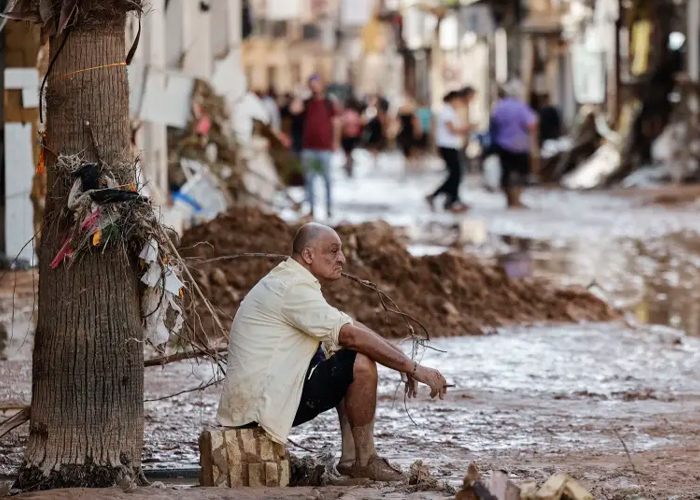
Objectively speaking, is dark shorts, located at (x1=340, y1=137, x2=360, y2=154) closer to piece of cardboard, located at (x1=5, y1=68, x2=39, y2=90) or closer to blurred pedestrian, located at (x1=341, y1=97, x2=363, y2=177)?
blurred pedestrian, located at (x1=341, y1=97, x2=363, y2=177)

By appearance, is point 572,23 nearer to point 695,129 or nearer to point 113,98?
point 695,129

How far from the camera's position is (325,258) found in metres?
6.51

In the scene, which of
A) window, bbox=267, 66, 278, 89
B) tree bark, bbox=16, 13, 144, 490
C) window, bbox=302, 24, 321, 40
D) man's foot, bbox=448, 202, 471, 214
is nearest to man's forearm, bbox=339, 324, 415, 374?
tree bark, bbox=16, 13, 144, 490

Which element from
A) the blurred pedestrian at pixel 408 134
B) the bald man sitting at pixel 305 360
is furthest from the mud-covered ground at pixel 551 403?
the blurred pedestrian at pixel 408 134

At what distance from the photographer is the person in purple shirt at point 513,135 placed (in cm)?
2366

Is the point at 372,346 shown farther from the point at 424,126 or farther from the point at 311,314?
the point at 424,126

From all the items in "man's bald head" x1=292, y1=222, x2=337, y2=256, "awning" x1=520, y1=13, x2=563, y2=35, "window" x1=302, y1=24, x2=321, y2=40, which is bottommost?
"man's bald head" x1=292, y1=222, x2=337, y2=256

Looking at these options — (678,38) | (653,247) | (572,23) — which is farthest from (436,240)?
(572,23)

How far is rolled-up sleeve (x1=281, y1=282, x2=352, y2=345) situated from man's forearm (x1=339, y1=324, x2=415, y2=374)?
0.04 meters

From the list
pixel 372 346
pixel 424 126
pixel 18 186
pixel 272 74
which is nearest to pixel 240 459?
pixel 372 346

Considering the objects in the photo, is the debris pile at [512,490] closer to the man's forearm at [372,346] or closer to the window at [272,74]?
the man's forearm at [372,346]

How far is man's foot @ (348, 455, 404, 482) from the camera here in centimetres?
651

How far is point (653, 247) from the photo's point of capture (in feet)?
58.9

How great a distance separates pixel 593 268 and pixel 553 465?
29.7ft
